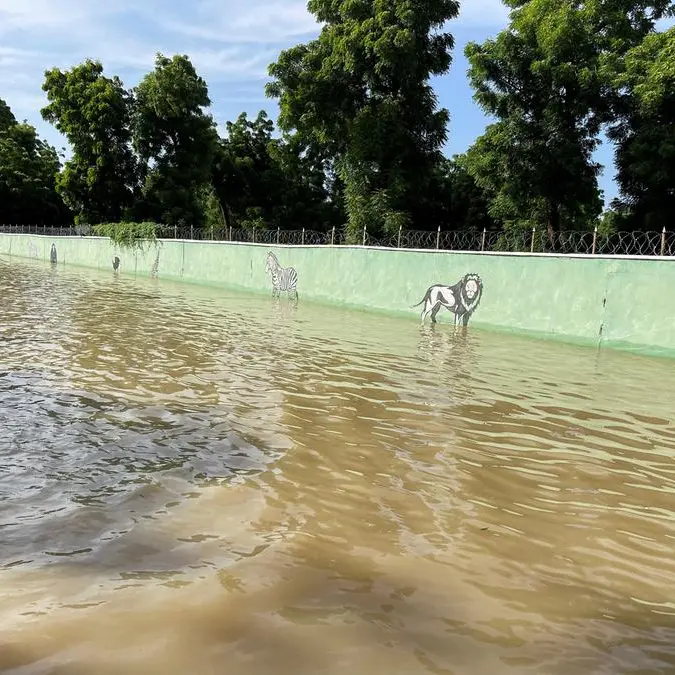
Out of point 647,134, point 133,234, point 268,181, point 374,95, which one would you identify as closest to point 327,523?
point 647,134

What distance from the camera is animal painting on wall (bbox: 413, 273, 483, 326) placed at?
44.9 ft

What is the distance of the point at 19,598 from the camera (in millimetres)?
2623

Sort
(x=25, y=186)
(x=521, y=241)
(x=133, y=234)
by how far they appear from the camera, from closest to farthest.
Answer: (x=521, y=241)
(x=133, y=234)
(x=25, y=186)

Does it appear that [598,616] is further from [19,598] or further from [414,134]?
[414,134]

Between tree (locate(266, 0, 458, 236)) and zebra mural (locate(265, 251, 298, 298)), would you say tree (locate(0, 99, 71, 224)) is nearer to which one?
tree (locate(266, 0, 458, 236))

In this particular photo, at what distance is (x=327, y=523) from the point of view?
3.51m

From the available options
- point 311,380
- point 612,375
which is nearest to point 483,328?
point 612,375

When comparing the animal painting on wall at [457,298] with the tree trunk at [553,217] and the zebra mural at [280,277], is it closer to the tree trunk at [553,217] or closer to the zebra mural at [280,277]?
the zebra mural at [280,277]

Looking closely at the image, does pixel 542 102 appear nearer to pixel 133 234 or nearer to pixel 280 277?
pixel 280 277

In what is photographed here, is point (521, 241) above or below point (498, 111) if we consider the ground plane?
below

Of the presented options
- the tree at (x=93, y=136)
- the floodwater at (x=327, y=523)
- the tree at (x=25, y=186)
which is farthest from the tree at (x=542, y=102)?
the tree at (x=25, y=186)

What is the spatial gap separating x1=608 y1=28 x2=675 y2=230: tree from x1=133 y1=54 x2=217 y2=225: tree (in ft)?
78.7

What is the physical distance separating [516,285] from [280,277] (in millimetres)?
8537

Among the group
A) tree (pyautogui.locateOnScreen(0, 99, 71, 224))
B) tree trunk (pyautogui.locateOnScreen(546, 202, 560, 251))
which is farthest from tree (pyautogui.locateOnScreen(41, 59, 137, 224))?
tree trunk (pyautogui.locateOnScreen(546, 202, 560, 251))
